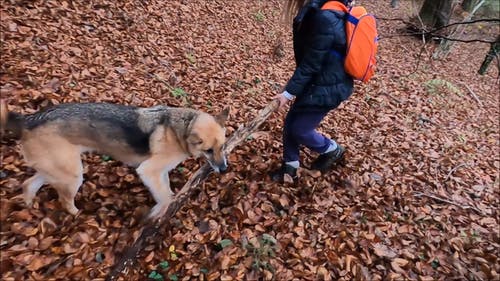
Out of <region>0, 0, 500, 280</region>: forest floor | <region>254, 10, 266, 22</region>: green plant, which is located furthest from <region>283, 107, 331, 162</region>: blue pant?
<region>254, 10, 266, 22</region>: green plant

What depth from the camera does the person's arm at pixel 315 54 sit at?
3.34m

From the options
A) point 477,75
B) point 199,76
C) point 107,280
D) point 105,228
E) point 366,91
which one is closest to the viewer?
point 107,280

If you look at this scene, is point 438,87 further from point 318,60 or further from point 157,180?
point 157,180

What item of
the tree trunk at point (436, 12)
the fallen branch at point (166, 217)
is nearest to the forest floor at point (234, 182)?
the fallen branch at point (166, 217)

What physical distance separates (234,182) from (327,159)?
147 cm

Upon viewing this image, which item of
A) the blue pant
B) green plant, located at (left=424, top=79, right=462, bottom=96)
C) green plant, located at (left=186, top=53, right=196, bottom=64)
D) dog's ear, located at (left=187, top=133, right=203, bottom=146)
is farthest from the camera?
green plant, located at (left=424, top=79, right=462, bottom=96)

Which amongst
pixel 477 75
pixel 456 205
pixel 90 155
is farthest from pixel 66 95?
pixel 477 75

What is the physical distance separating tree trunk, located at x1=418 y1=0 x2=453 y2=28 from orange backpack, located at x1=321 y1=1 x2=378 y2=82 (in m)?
13.1

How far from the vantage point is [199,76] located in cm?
696

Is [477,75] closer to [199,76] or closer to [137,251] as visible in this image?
[199,76]

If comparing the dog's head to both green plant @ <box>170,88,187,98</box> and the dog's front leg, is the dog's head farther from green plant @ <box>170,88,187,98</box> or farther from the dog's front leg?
green plant @ <box>170,88,187,98</box>

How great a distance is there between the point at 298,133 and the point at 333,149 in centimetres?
93

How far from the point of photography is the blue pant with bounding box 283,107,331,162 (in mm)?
4053

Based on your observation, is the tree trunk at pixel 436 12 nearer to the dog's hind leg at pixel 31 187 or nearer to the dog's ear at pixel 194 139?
the dog's ear at pixel 194 139
